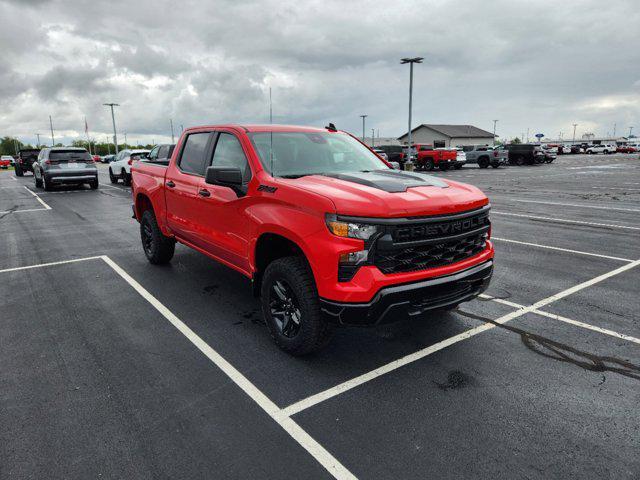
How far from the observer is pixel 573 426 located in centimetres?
285

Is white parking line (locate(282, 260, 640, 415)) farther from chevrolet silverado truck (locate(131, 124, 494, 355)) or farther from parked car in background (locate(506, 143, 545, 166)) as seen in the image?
parked car in background (locate(506, 143, 545, 166))

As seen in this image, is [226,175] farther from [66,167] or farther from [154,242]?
[66,167]

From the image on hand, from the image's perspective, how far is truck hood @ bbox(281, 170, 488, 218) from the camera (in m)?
3.18

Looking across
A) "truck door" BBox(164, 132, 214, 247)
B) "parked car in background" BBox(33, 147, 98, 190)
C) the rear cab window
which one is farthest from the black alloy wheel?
"parked car in background" BBox(33, 147, 98, 190)

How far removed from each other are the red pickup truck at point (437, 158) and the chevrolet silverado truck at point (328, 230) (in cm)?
2982

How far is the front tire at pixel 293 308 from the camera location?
11.2ft

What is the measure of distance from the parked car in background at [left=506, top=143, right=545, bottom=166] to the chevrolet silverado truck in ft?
126

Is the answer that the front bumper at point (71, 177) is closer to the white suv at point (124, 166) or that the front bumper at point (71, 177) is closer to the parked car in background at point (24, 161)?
the white suv at point (124, 166)

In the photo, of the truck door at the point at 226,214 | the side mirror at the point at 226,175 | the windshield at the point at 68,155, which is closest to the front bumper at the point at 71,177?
the windshield at the point at 68,155

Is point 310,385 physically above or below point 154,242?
below

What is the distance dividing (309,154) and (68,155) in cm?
1853

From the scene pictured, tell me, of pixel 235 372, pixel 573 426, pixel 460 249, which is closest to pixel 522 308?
pixel 460 249

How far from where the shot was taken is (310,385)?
334cm

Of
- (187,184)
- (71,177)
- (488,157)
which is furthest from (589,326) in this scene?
(488,157)
